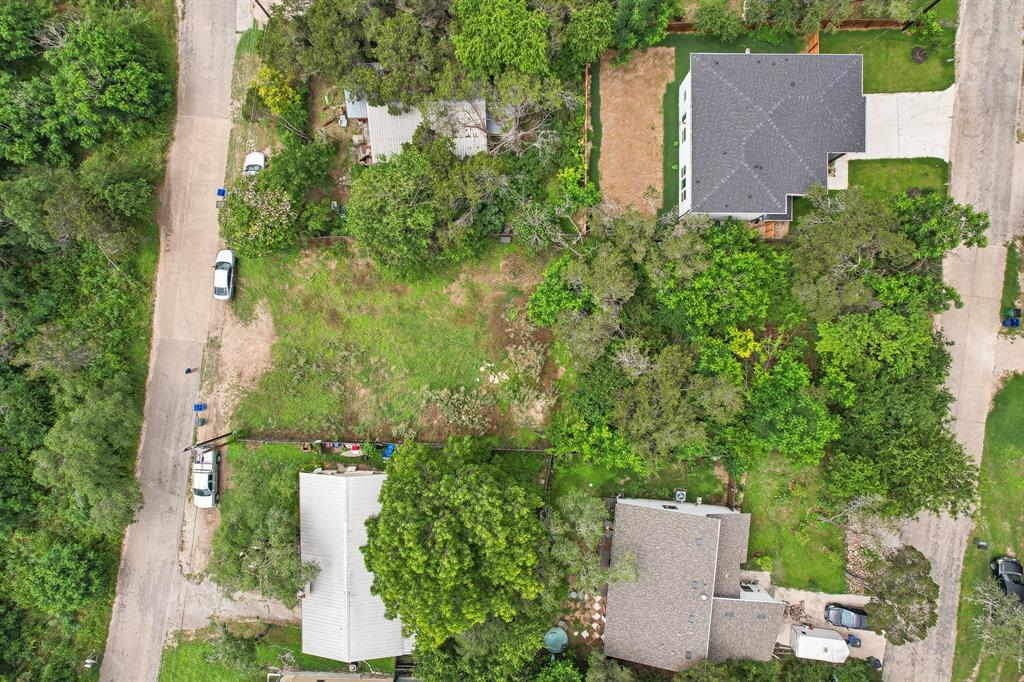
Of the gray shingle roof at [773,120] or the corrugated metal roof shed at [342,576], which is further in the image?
the corrugated metal roof shed at [342,576]

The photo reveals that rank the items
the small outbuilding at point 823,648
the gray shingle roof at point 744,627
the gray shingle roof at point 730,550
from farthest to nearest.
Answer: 1. the gray shingle roof at point 730,550
2. the small outbuilding at point 823,648
3. the gray shingle roof at point 744,627

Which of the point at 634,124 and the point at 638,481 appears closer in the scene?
the point at 638,481

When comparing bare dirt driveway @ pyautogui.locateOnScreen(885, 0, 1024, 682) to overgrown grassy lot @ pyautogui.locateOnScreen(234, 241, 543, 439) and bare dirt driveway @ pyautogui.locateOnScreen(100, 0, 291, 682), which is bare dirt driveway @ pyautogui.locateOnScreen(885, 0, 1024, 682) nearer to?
overgrown grassy lot @ pyautogui.locateOnScreen(234, 241, 543, 439)

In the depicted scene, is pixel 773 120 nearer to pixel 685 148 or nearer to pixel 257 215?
pixel 685 148

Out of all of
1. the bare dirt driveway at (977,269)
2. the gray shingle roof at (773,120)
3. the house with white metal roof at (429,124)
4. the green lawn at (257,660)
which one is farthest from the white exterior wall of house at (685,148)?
the green lawn at (257,660)

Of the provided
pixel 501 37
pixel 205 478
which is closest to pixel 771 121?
pixel 501 37

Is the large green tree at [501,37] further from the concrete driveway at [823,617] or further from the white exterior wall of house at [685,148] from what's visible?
the concrete driveway at [823,617]

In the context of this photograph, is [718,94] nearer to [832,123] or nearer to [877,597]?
[832,123]
